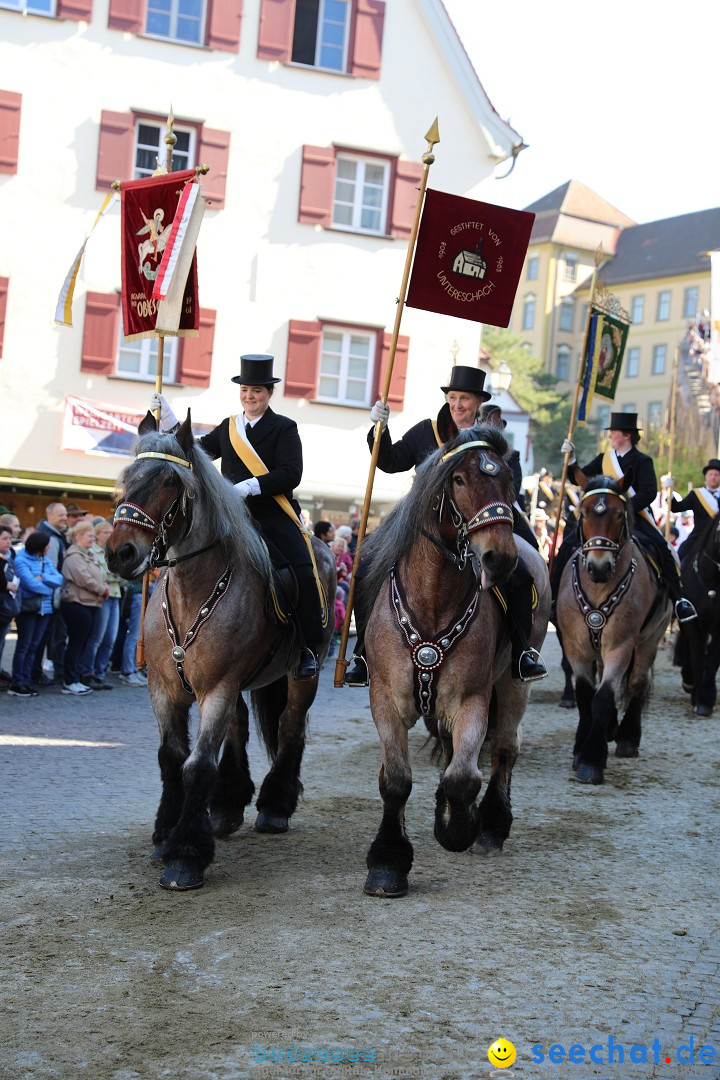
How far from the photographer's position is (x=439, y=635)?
6.52 m

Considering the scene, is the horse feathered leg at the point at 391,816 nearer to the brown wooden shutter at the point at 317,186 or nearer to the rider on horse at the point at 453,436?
A: the rider on horse at the point at 453,436

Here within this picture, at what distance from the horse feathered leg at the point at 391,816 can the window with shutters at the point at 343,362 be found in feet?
68.2

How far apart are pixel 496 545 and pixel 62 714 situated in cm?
770

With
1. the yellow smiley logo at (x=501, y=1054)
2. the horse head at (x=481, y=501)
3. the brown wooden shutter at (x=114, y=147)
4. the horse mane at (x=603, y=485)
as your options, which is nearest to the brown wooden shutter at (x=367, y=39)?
the brown wooden shutter at (x=114, y=147)

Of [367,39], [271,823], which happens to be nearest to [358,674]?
[271,823]

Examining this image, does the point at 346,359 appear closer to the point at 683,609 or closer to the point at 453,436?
the point at 683,609

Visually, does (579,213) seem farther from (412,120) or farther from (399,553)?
(399,553)

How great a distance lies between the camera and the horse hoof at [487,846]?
7371 millimetres

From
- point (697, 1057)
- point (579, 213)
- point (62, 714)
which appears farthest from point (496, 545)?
point (579, 213)

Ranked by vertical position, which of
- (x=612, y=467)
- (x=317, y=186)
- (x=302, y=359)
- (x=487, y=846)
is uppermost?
(x=317, y=186)

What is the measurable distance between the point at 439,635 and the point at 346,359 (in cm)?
2106

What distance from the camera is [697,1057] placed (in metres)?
4.45

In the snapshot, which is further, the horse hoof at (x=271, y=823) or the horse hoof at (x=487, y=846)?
the horse hoof at (x=271, y=823)

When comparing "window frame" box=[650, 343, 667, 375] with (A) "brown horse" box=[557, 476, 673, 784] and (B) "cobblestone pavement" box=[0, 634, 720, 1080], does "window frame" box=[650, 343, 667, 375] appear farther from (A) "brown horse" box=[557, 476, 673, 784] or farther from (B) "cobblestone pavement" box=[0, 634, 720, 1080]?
(B) "cobblestone pavement" box=[0, 634, 720, 1080]
